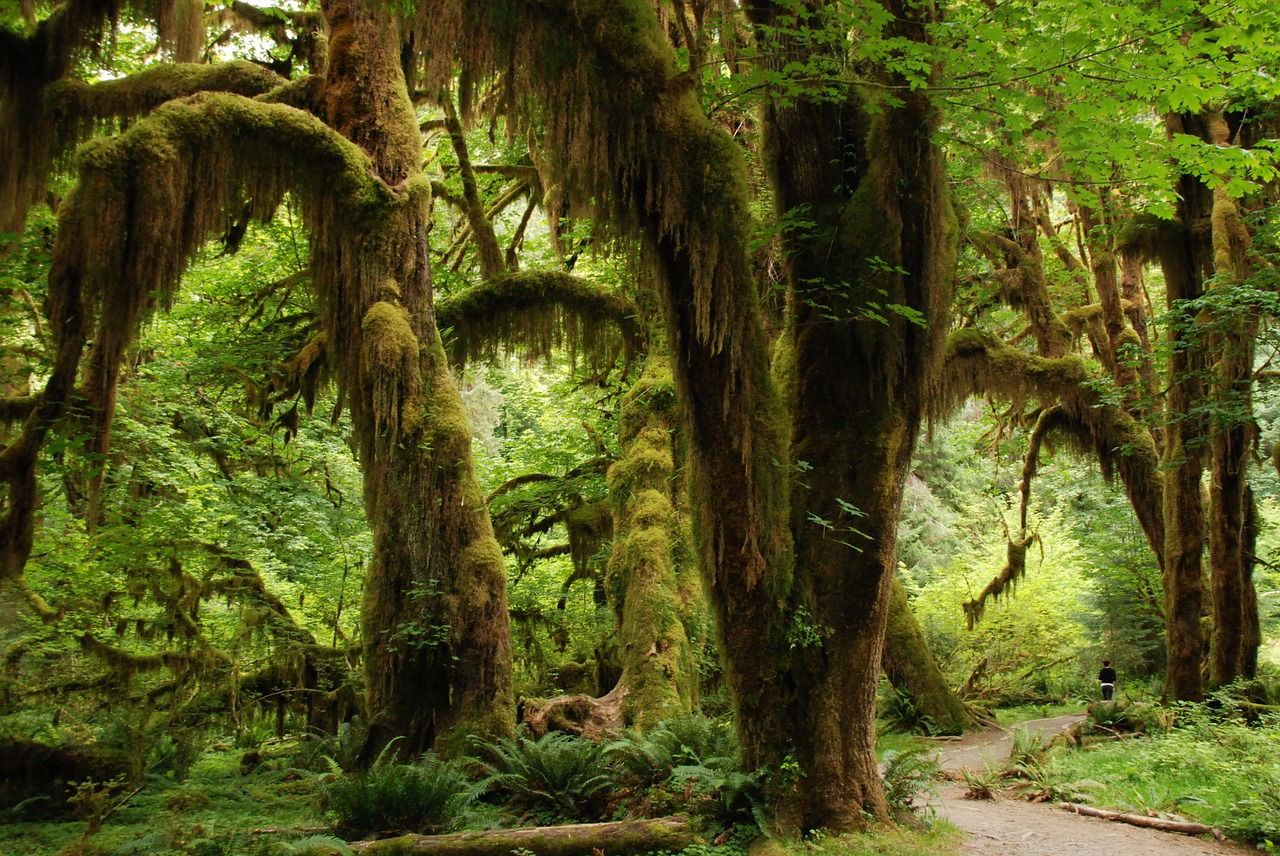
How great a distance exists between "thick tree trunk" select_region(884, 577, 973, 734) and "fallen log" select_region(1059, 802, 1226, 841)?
5.48 meters

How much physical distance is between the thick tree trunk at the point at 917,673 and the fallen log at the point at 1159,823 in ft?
18.0

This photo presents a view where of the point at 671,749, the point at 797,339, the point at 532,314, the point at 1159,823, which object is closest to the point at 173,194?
the point at 532,314

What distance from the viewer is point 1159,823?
7.07 m

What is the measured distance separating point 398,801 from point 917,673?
31.5 feet

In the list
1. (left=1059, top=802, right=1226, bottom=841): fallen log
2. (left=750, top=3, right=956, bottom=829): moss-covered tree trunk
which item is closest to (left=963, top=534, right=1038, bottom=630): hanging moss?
(left=1059, top=802, right=1226, bottom=841): fallen log

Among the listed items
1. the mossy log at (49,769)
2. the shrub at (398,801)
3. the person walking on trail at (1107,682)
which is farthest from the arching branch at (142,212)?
the person walking on trail at (1107,682)

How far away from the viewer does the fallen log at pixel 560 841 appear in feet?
17.7

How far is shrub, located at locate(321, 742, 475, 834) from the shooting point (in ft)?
20.0

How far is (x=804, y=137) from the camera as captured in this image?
243 inches

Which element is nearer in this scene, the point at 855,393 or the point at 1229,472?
the point at 855,393

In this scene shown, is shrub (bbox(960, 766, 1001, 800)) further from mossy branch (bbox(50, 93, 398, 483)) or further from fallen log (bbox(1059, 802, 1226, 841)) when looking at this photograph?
mossy branch (bbox(50, 93, 398, 483))

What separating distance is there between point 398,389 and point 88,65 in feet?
19.1

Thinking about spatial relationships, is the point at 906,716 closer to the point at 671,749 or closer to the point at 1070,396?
the point at 1070,396

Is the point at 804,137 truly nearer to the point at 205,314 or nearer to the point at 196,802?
the point at 196,802
